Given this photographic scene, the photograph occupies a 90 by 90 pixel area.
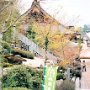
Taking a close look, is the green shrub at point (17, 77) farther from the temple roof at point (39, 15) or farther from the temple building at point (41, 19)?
the temple roof at point (39, 15)

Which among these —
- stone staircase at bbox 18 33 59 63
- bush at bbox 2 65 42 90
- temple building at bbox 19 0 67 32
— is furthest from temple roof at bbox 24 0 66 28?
bush at bbox 2 65 42 90

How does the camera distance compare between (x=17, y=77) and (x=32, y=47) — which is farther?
(x=32, y=47)

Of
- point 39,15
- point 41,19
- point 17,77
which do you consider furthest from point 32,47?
point 17,77

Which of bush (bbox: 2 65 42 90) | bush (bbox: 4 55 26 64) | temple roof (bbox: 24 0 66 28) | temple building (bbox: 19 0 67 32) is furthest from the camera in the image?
temple roof (bbox: 24 0 66 28)

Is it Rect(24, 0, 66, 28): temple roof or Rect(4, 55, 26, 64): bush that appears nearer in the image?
Rect(4, 55, 26, 64): bush

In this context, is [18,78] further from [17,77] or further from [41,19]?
[41,19]

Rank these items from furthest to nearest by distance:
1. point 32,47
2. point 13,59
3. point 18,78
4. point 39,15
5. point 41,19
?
point 39,15 < point 41,19 < point 32,47 < point 13,59 < point 18,78

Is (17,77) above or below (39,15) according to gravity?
below

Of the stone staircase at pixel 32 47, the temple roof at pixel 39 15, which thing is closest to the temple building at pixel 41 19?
the temple roof at pixel 39 15

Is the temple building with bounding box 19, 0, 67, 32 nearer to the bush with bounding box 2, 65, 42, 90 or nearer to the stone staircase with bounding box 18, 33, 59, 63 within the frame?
the stone staircase with bounding box 18, 33, 59, 63

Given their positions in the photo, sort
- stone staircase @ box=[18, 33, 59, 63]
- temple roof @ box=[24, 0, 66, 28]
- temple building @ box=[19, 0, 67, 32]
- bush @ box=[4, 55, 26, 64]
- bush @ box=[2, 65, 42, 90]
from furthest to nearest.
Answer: temple roof @ box=[24, 0, 66, 28] → stone staircase @ box=[18, 33, 59, 63] → temple building @ box=[19, 0, 67, 32] → bush @ box=[4, 55, 26, 64] → bush @ box=[2, 65, 42, 90]

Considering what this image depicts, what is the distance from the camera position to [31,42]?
103ft

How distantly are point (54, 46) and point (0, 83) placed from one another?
1384cm

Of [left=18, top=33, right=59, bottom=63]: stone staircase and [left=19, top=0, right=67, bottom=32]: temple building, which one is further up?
[left=19, top=0, right=67, bottom=32]: temple building
